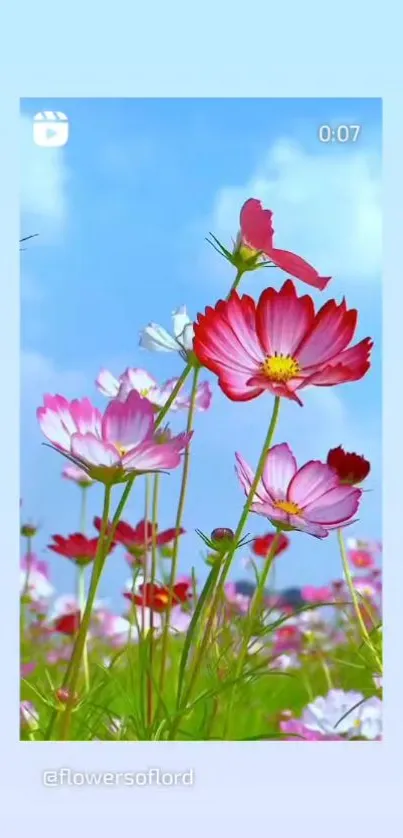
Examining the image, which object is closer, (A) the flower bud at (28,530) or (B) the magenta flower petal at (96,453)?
(B) the magenta flower petal at (96,453)

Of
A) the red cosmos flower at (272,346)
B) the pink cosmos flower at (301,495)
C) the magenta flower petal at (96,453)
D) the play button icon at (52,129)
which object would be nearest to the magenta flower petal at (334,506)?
the pink cosmos flower at (301,495)

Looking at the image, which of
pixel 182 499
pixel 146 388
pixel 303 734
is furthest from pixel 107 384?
pixel 303 734

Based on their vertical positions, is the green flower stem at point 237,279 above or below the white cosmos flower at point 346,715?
above

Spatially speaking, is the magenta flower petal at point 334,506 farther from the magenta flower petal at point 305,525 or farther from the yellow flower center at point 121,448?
the yellow flower center at point 121,448

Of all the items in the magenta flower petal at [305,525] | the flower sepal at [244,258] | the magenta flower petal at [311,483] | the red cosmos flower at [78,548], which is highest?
the flower sepal at [244,258]

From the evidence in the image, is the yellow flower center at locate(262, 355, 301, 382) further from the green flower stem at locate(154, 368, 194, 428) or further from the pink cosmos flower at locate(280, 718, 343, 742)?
the pink cosmos flower at locate(280, 718, 343, 742)
